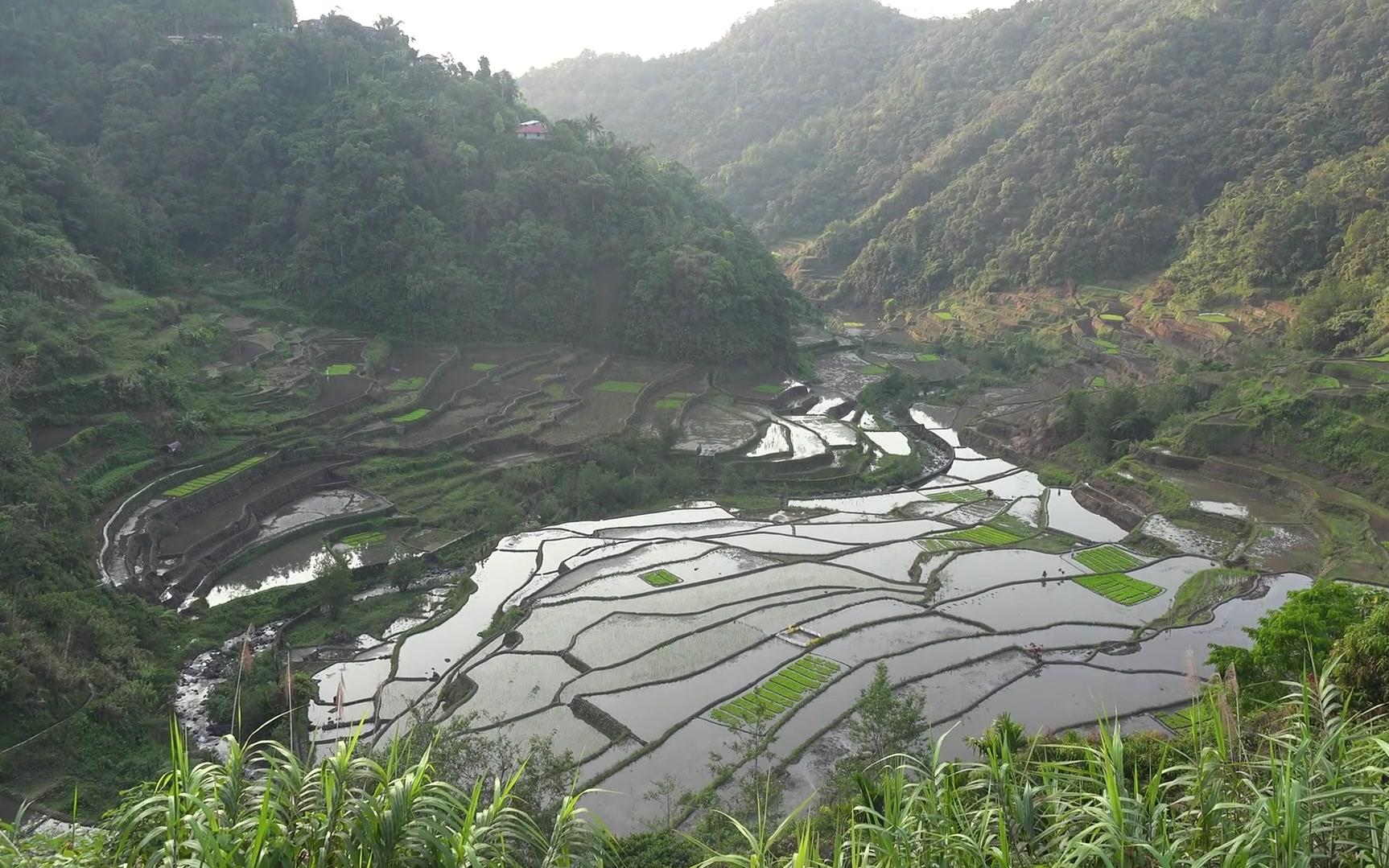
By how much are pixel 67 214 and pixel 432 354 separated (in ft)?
38.5

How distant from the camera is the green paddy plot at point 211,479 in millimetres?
20125

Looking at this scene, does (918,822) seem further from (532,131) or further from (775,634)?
(532,131)

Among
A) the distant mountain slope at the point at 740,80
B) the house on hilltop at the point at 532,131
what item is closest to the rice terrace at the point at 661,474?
the house on hilltop at the point at 532,131

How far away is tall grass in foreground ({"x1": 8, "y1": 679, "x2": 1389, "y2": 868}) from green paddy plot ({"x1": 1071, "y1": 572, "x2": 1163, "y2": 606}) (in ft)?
46.3

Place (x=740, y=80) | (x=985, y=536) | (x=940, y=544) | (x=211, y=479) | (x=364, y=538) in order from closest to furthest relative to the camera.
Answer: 1. (x=364, y=538)
2. (x=211, y=479)
3. (x=940, y=544)
4. (x=985, y=536)
5. (x=740, y=80)

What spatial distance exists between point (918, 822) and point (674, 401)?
27.9 metres

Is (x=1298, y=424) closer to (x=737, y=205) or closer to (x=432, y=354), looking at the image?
(x=432, y=354)

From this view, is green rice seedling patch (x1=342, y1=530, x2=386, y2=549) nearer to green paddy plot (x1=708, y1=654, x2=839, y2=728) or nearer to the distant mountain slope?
green paddy plot (x1=708, y1=654, x2=839, y2=728)

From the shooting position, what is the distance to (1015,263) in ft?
159

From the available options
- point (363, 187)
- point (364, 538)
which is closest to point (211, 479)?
point (364, 538)

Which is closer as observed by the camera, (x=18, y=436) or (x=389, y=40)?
(x=18, y=436)

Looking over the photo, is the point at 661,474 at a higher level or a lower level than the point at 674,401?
lower

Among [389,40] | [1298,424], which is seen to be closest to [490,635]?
[1298,424]

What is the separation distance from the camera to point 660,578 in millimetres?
19219
